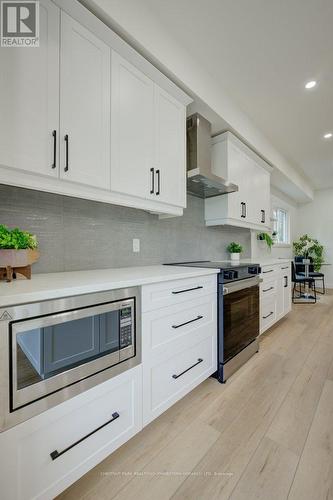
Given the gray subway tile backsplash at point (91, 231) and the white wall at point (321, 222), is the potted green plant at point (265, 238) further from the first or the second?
the white wall at point (321, 222)

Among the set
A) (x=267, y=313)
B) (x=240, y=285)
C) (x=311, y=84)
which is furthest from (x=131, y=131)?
(x=267, y=313)

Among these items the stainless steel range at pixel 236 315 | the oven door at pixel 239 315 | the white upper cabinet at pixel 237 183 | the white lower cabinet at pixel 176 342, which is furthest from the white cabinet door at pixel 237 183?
the white lower cabinet at pixel 176 342

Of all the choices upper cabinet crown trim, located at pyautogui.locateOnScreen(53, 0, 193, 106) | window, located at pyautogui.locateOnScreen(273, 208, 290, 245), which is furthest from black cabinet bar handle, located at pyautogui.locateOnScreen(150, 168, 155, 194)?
window, located at pyautogui.locateOnScreen(273, 208, 290, 245)

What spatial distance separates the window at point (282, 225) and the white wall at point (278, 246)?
0.39 feet

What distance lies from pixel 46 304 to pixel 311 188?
7008 millimetres

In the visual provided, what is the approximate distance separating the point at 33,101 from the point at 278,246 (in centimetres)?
545

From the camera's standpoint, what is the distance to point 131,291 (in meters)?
1.24

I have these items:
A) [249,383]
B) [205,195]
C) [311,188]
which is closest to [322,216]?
[311,188]

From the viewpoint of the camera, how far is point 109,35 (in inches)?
56.1

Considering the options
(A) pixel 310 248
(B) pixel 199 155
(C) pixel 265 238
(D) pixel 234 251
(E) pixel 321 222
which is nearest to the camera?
(B) pixel 199 155

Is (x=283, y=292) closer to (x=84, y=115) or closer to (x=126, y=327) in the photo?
(x=126, y=327)

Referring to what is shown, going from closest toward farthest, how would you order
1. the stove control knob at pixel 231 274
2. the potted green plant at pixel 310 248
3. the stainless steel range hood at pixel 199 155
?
1. the stove control knob at pixel 231 274
2. the stainless steel range hood at pixel 199 155
3. the potted green plant at pixel 310 248

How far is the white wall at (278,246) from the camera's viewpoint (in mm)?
4258

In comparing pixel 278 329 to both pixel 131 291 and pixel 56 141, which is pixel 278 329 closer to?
pixel 131 291
